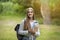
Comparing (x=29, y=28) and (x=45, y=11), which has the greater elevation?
(x=45, y=11)

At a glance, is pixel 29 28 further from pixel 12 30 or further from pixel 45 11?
pixel 45 11

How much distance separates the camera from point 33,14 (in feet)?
12.9

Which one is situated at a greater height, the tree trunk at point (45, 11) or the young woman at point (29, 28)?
the tree trunk at point (45, 11)

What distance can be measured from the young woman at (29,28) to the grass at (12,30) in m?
0.20

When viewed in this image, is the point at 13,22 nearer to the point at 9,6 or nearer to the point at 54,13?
the point at 9,6

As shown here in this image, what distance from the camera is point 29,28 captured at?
3.90 meters

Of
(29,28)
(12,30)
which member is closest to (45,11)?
(29,28)

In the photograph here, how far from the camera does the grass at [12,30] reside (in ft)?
13.4

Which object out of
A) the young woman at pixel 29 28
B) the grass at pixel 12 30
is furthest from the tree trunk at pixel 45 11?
the young woman at pixel 29 28

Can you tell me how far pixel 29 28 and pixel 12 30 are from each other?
367mm

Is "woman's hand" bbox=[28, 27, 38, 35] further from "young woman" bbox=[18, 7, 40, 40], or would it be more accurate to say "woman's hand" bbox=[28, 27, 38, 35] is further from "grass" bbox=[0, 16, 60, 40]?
"grass" bbox=[0, 16, 60, 40]

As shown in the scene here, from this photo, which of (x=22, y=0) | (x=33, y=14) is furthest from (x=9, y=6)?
(x=33, y=14)

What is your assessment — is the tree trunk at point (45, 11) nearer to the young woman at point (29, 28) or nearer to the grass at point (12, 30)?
the grass at point (12, 30)

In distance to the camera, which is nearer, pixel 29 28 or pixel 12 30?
pixel 29 28
